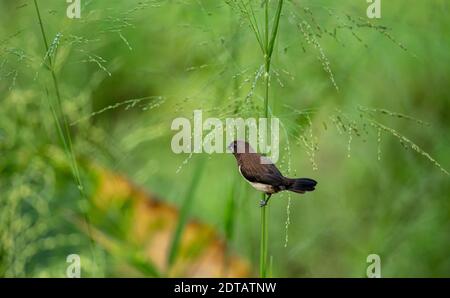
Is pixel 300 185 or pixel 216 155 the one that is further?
pixel 216 155

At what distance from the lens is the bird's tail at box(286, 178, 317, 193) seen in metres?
1.30

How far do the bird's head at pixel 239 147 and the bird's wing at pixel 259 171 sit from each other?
16 millimetres

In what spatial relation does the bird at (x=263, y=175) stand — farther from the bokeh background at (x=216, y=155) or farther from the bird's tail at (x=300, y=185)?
the bokeh background at (x=216, y=155)

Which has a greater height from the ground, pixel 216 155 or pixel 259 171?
pixel 216 155

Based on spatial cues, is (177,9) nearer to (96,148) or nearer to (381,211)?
(96,148)

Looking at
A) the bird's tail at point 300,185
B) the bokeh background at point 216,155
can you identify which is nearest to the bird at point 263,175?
the bird's tail at point 300,185

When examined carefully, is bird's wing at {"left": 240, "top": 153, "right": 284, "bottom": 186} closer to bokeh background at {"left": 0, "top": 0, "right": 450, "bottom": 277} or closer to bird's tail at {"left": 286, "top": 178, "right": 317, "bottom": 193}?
bird's tail at {"left": 286, "top": 178, "right": 317, "bottom": 193}

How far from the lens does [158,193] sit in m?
2.31

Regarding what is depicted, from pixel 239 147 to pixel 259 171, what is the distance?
8 centimetres

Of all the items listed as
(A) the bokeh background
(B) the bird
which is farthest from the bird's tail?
(A) the bokeh background

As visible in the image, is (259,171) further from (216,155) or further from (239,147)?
(216,155)

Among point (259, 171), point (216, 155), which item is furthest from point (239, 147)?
point (216, 155)

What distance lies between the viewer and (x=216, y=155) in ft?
7.38

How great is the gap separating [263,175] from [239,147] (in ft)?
0.30
